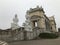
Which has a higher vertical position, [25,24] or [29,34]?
[25,24]

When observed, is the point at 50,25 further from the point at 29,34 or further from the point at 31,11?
the point at 29,34

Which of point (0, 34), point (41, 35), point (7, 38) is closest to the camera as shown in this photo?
point (7, 38)

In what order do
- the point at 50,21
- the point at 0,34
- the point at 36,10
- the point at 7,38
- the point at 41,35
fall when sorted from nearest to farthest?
the point at 7,38
the point at 0,34
the point at 41,35
the point at 36,10
the point at 50,21

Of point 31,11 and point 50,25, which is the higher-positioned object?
point 31,11

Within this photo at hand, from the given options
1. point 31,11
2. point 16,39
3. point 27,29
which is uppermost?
point 31,11

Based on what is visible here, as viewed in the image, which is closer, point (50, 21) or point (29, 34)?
point (29, 34)

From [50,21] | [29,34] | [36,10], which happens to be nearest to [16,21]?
[29,34]

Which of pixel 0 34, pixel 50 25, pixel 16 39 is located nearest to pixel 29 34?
pixel 16 39

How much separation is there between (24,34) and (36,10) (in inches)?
748

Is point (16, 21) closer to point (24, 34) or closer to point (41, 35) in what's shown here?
point (24, 34)

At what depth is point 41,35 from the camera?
95.6 feet

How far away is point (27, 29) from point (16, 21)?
2.95 meters

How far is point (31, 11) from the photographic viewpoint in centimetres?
4247

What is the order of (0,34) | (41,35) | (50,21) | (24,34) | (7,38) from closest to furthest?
(7,38) < (0,34) < (24,34) < (41,35) < (50,21)
